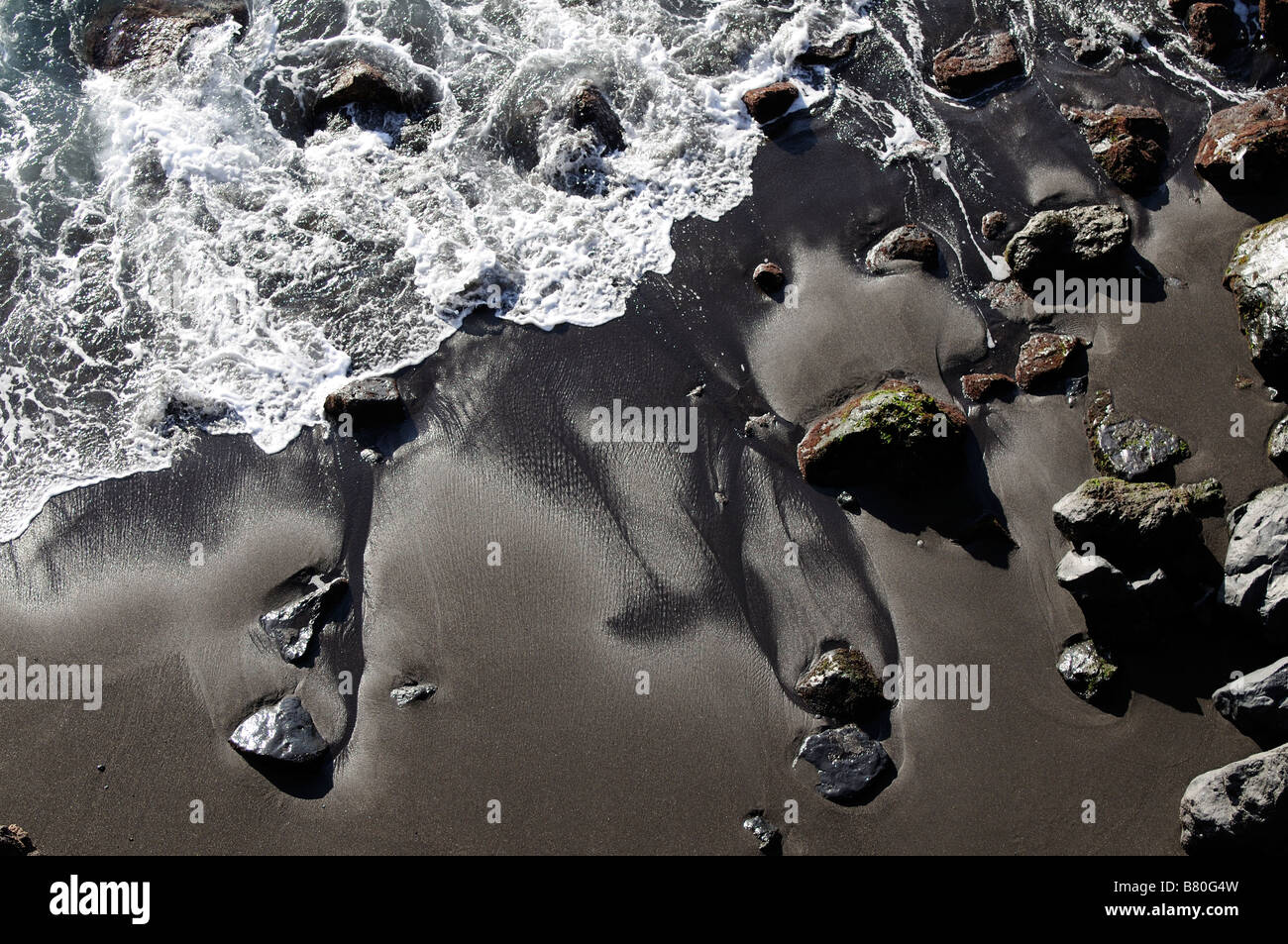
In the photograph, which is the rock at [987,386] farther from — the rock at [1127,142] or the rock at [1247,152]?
the rock at [1247,152]

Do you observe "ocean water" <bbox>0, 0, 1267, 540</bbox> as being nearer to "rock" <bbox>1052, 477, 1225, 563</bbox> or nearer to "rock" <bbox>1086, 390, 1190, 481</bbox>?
"rock" <bbox>1086, 390, 1190, 481</bbox>

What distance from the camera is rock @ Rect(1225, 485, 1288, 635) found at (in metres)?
7.84

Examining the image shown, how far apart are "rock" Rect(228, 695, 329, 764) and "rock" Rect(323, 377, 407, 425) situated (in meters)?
3.05

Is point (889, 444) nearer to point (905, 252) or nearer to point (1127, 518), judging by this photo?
point (1127, 518)

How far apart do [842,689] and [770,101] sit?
7.63 m

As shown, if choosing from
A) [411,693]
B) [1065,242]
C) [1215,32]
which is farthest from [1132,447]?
[411,693]

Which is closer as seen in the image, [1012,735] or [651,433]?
[1012,735]

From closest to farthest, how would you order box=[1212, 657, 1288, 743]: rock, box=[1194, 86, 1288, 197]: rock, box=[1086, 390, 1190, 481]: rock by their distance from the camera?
box=[1212, 657, 1288, 743]: rock
box=[1086, 390, 1190, 481]: rock
box=[1194, 86, 1288, 197]: rock

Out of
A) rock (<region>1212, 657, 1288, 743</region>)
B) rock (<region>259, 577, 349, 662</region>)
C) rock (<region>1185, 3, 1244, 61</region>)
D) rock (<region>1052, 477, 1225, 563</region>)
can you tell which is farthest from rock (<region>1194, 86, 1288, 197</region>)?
rock (<region>259, 577, 349, 662</region>)

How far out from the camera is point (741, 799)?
784 cm

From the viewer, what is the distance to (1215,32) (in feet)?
37.7
